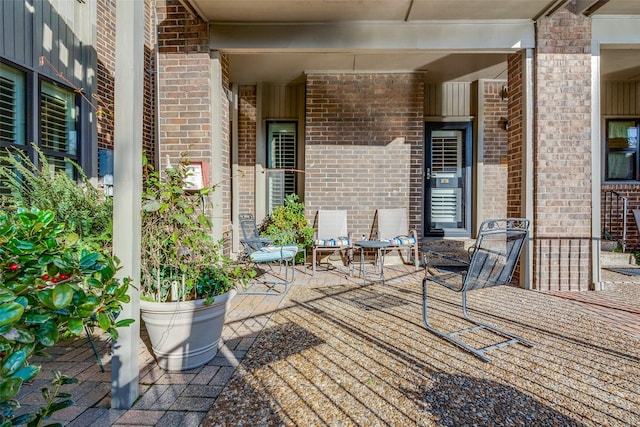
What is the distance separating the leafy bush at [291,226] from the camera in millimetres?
5078

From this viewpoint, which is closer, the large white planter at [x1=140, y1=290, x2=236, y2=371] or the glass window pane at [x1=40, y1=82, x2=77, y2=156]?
the large white planter at [x1=140, y1=290, x2=236, y2=371]

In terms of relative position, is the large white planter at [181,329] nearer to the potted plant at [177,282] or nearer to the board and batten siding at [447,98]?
the potted plant at [177,282]

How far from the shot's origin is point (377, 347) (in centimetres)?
237

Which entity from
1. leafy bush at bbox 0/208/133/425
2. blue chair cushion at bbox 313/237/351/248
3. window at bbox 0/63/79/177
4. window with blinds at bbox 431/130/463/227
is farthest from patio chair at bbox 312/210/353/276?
leafy bush at bbox 0/208/133/425

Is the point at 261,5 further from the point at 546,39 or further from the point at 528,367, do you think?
the point at 528,367

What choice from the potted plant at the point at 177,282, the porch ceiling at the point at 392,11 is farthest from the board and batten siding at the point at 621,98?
the potted plant at the point at 177,282

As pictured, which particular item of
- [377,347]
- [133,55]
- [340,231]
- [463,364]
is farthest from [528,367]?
[340,231]

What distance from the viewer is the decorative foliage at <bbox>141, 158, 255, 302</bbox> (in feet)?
6.75

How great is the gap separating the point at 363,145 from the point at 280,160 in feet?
4.90

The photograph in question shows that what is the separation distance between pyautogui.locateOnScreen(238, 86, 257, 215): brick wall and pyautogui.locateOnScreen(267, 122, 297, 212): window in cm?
27

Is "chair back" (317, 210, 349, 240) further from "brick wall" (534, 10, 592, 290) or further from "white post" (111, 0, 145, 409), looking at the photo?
"white post" (111, 0, 145, 409)

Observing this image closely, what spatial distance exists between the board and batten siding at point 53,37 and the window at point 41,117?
15 centimetres

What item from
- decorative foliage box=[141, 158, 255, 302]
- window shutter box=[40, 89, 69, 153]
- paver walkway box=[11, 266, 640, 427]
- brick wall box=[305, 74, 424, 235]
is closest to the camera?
paver walkway box=[11, 266, 640, 427]

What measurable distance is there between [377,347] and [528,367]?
→ 36.1 inches
